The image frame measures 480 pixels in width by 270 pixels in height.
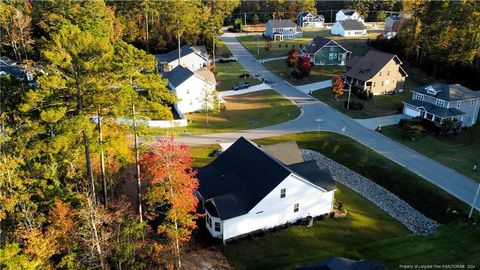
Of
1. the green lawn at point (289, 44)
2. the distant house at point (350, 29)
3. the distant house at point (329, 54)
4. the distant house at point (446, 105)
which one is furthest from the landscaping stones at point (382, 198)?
the distant house at point (350, 29)

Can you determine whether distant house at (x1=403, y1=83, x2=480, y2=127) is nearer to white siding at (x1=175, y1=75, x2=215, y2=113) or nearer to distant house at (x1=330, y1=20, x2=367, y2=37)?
white siding at (x1=175, y1=75, x2=215, y2=113)

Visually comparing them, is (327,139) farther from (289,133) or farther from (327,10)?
(327,10)

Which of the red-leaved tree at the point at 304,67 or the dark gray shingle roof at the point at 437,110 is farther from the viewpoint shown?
the red-leaved tree at the point at 304,67

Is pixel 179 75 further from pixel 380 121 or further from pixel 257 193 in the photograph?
pixel 257 193

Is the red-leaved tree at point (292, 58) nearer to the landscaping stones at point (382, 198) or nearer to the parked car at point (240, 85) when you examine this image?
the parked car at point (240, 85)

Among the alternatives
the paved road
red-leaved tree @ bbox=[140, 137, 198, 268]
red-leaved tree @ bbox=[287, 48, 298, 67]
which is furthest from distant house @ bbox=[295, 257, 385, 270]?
red-leaved tree @ bbox=[287, 48, 298, 67]

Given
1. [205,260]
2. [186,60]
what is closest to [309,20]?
[186,60]
